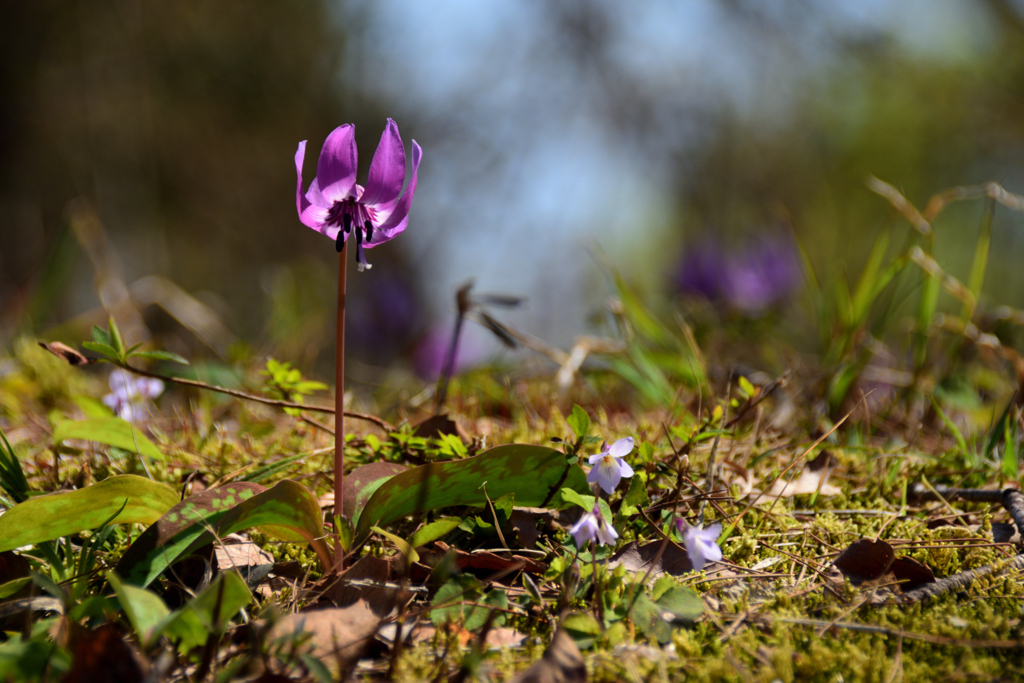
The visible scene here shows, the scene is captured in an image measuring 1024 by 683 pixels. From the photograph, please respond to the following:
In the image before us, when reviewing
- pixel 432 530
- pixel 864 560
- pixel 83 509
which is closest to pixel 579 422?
pixel 432 530

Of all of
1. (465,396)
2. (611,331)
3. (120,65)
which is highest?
(120,65)

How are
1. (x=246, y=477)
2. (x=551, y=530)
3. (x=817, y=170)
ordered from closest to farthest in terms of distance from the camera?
1. (x=551, y=530)
2. (x=246, y=477)
3. (x=817, y=170)

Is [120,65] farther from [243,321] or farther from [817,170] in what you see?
[817,170]

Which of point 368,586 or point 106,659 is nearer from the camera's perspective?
point 106,659

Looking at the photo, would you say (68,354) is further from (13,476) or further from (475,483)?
(475,483)

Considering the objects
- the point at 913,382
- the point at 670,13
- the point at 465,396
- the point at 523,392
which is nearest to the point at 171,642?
the point at 465,396

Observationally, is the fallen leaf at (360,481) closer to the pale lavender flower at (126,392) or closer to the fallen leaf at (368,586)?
the fallen leaf at (368,586)

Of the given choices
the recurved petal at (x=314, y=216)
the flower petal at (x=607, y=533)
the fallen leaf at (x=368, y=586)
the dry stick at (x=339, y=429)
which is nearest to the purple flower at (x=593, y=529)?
the flower petal at (x=607, y=533)
